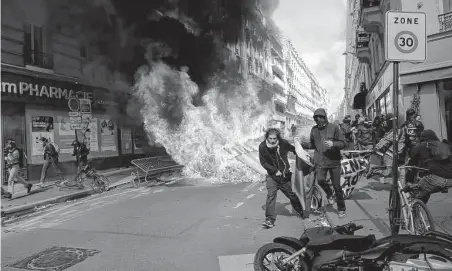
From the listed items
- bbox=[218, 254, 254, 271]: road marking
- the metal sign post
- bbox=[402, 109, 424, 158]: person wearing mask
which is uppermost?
the metal sign post

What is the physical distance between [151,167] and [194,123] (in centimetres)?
A: 231

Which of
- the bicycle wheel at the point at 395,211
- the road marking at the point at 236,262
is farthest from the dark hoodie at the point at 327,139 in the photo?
the road marking at the point at 236,262

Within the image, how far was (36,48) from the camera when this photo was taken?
44.2 feet

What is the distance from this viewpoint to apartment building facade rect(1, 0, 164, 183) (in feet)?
40.2

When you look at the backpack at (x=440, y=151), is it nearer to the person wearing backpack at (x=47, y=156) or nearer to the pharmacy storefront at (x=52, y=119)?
the pharmacy storefront at (x=52, y=119)

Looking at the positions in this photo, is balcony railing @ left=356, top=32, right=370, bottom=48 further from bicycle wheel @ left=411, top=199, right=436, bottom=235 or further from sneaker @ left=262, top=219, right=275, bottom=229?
bicycle wheel @ left=411, top=199, right=436, bottom=235

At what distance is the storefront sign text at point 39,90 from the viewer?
12039 mm

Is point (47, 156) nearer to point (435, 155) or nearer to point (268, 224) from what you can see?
point (268, 224)

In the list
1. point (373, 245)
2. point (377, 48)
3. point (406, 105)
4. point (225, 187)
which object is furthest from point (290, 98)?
point (373, 245)

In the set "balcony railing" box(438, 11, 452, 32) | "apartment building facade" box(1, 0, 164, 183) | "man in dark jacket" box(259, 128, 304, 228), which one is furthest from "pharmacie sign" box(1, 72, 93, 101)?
"balcony railing" box(438, 11, 452, 32)

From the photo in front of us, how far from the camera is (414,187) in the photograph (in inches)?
179

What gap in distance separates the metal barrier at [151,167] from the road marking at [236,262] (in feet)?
27.6

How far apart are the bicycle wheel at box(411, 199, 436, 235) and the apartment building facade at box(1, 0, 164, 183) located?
11297 millimetres

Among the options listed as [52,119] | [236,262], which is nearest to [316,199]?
[236,262]
